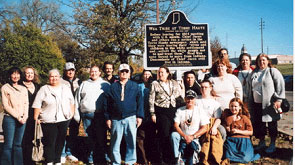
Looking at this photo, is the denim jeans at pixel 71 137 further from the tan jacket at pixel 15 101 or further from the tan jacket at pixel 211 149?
the tan jacket at pixel 211 149

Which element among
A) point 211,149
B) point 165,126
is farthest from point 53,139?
point 211,149

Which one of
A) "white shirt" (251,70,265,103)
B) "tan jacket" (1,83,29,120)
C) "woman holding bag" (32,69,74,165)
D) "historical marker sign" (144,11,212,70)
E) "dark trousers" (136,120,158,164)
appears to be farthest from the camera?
"historical marker sign" (144,11,212,70)

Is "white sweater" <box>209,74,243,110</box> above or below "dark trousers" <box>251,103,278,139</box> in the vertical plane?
above

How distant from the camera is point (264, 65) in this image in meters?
4.77

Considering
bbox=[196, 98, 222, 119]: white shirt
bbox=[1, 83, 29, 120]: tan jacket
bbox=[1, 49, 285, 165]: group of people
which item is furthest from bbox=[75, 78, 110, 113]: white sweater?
bbox=[196, 98, 222, 119]: white shirt

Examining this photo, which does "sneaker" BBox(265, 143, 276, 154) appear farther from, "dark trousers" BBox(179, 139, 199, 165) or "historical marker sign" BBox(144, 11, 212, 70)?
"historical marker sign" BBox(144, 11, 212, 70)

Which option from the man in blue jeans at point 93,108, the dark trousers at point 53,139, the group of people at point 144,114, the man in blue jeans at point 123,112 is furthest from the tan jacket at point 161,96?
the dark trousers at point 53,139

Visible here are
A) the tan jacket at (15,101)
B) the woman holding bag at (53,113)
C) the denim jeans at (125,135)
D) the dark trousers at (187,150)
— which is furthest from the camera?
the denim jeans at (125,135)

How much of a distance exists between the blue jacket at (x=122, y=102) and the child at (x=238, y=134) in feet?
5.17

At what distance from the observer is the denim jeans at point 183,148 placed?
4.24 metres

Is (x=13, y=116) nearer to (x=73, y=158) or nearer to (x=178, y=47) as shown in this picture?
(x=73, y=158)

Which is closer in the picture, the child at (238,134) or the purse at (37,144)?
the purse at (37,144)

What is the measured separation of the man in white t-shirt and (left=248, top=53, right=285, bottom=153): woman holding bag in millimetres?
1202

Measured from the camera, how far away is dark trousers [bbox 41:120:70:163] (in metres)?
4.16
